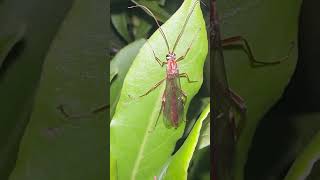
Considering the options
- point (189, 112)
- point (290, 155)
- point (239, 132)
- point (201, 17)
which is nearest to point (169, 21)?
point (201, 17)

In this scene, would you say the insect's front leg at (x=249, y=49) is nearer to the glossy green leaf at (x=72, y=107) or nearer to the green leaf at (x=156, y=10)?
the green leaf at (x=156, y=10)

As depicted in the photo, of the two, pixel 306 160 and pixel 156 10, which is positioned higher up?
pixel 156 10

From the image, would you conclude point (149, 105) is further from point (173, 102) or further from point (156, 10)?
point (156, 10)

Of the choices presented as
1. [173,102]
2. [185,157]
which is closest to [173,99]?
[173,102]

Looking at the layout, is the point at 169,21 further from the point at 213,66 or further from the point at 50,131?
the point at 50,131

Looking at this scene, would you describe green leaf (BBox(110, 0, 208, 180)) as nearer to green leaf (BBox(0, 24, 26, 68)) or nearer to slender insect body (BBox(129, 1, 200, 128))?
slender insect body (BBox(129, 1, 200, 128))

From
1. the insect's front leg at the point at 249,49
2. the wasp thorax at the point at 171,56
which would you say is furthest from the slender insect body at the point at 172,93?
the insect's front leg at the point at 249,49

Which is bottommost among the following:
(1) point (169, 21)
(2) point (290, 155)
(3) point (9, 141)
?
(2) point (290, 155)
